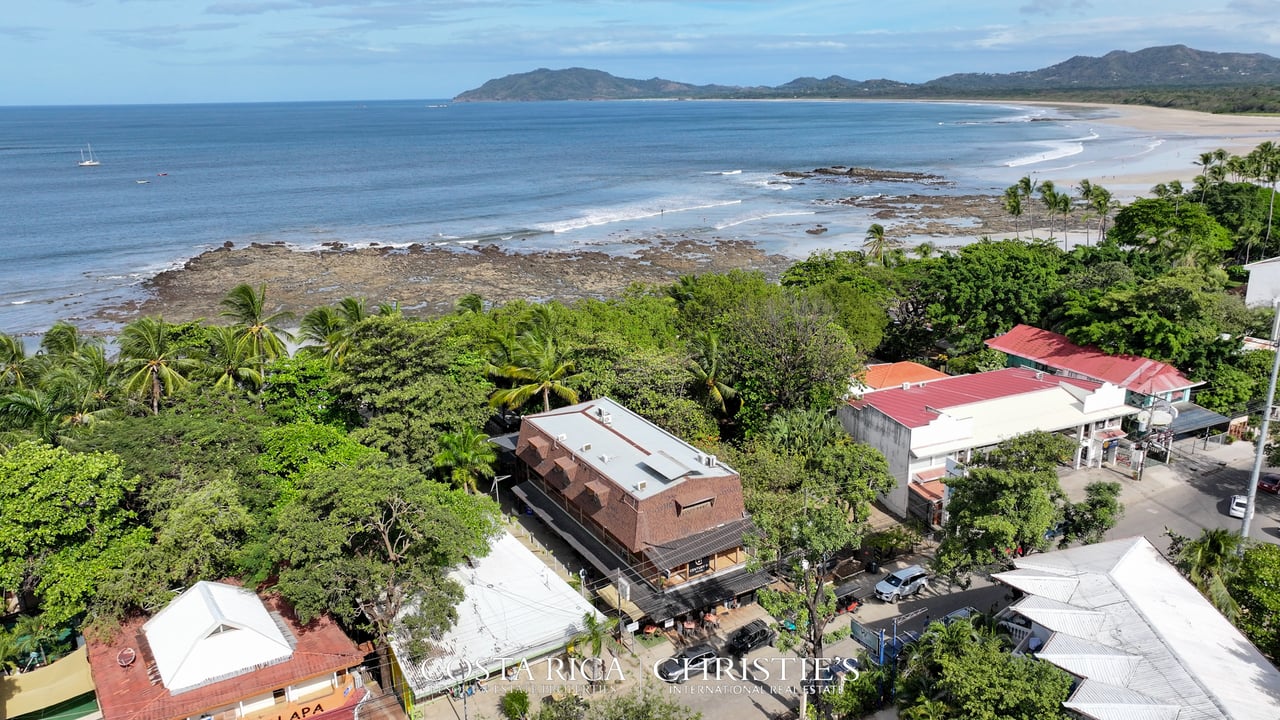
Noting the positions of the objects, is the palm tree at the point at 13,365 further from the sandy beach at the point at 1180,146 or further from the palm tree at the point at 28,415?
the sandy beach at the point at 1180,146

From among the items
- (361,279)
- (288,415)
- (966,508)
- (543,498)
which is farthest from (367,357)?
(361,279)

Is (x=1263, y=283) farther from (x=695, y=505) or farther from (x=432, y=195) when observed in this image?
(x=432, y=195)

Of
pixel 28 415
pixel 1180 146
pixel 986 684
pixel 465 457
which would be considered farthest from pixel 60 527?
pixel 1180 146

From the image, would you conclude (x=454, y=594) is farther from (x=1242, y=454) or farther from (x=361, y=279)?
(x=361, y=279)

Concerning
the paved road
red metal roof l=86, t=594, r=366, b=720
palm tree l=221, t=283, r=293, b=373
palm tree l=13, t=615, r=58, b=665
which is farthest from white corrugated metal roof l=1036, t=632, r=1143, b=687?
palm tree l=221, t=283, r=293, b=373

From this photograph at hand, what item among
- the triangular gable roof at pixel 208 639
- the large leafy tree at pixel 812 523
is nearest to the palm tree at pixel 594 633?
the large leafy tree at pixel 812 523

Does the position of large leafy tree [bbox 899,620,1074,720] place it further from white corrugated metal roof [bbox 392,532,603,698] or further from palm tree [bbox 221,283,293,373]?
palm tree [bbox 221,283,293,373]
